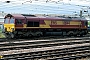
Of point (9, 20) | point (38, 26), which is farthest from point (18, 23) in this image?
point (38, 26)

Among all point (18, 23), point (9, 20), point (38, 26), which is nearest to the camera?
point (18, 23)

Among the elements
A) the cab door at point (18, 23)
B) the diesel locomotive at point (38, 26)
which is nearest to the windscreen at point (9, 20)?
the diesel locomotive at point (38, 26)

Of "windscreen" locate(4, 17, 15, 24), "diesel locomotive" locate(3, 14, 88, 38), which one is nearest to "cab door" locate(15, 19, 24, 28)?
"diesel locomotive" locate(3, 14, 88, 38)

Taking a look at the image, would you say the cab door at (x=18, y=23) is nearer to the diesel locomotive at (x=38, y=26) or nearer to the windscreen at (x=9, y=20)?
the diesel locomotive at (x=38, y=26)

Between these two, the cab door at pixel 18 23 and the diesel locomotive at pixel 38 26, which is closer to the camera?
the cab door at pixel 18 23

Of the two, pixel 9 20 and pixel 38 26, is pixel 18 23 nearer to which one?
pixel 9 20

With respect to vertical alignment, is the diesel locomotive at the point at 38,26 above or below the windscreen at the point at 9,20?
below

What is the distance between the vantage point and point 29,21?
2742 centimetres

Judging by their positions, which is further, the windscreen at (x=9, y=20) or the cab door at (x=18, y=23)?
the windscreen at (x=9, y=20)

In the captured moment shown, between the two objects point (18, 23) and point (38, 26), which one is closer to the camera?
point (18, 23)

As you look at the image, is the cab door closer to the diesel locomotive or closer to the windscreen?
the diesel locomotive

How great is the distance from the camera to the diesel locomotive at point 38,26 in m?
26.8

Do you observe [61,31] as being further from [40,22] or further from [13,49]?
[13,49]

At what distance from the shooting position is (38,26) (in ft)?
92.9
